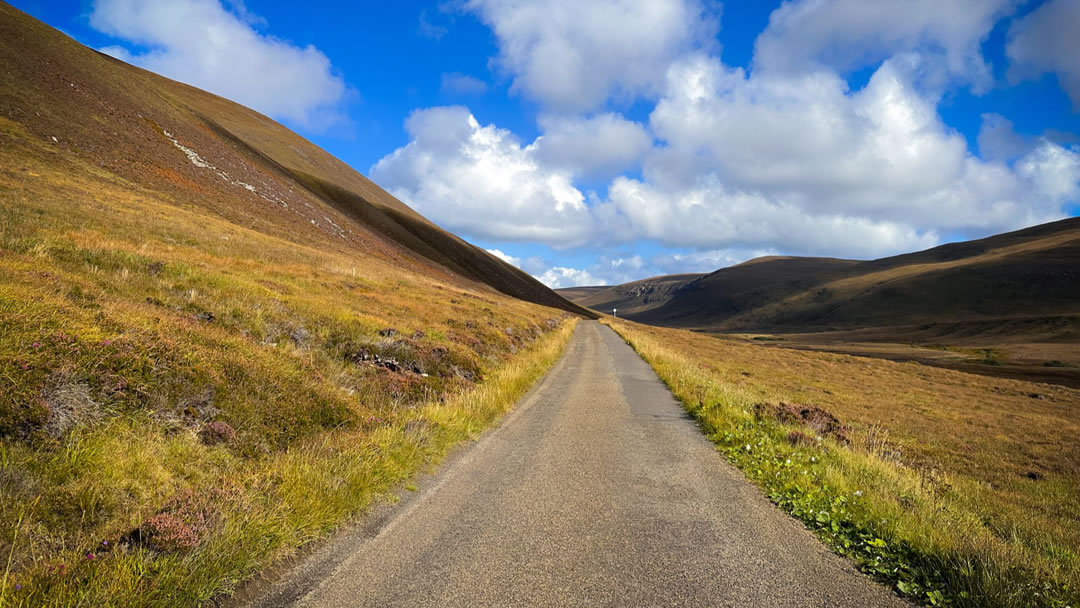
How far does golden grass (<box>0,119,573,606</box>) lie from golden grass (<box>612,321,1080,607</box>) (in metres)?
5.86

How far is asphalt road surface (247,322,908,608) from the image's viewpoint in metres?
3.96

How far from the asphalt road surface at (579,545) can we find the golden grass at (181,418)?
0.72 meters

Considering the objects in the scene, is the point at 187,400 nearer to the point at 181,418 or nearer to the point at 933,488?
the point at 181,418

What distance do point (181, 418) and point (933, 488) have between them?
12.3 m

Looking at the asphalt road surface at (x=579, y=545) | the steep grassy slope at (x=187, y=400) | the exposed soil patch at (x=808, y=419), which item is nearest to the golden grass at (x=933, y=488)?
the exposed soil patch at (x=808, y=419)

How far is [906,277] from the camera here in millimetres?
190000

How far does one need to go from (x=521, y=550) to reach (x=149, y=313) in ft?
27.3

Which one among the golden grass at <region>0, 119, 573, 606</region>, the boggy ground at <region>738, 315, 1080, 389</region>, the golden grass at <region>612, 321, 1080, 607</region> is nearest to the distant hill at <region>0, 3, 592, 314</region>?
the golden grass at <region>0, 119, 573, 606</region>

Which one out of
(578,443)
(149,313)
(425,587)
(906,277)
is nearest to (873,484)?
(578,443)

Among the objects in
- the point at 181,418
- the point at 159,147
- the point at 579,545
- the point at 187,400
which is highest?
the point at 159,147

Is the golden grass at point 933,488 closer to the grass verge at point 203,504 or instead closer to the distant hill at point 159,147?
the grass verge at point 203,504

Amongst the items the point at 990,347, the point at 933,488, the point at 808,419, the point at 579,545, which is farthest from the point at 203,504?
the point at 990,347

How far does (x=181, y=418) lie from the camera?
6207mm

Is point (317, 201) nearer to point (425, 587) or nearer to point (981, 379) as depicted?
point (425, 587)
